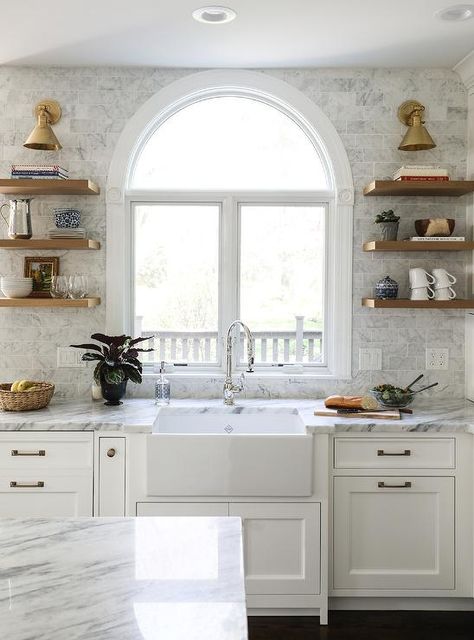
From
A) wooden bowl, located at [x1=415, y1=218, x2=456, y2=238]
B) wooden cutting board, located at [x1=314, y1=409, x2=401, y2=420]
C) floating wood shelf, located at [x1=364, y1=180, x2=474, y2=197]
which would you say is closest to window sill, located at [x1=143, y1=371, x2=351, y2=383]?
wooden cutting board, located at [x1=314, y1=409, x2=401, y2=420]

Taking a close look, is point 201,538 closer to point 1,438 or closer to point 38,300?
point 1,438

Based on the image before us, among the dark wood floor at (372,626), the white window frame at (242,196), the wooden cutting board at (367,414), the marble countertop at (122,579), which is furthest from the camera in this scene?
the white window frame at (242,196)

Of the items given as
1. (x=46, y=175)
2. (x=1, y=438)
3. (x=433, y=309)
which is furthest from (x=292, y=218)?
(x=1, y=438)

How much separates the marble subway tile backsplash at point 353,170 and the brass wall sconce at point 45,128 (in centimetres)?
5

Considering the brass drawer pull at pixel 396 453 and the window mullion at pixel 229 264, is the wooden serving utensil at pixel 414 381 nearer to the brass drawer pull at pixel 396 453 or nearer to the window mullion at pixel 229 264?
the brass drawer pull at pixel 396 453

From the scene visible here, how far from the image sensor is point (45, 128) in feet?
11.0

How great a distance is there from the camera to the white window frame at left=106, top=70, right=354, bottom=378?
348cm

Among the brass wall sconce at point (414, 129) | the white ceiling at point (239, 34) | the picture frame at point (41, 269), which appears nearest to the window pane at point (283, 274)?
the brass wall sconce at point (414, 129)

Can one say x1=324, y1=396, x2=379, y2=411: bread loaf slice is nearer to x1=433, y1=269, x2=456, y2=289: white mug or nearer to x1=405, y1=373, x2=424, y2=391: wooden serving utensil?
x1=405, y1=373, x2=424, y2=391: wooden serving utensil

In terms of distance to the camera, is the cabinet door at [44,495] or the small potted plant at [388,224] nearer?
the cabinet door at [44,495]

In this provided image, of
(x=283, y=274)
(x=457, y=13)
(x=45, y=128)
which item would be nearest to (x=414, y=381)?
(x=283, y=274)

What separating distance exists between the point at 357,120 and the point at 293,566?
90.4 inches

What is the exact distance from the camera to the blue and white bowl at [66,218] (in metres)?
3.37

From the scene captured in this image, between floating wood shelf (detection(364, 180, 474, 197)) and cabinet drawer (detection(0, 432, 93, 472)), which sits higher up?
floating wood shelf (detection(364, 180, 474, 197))
